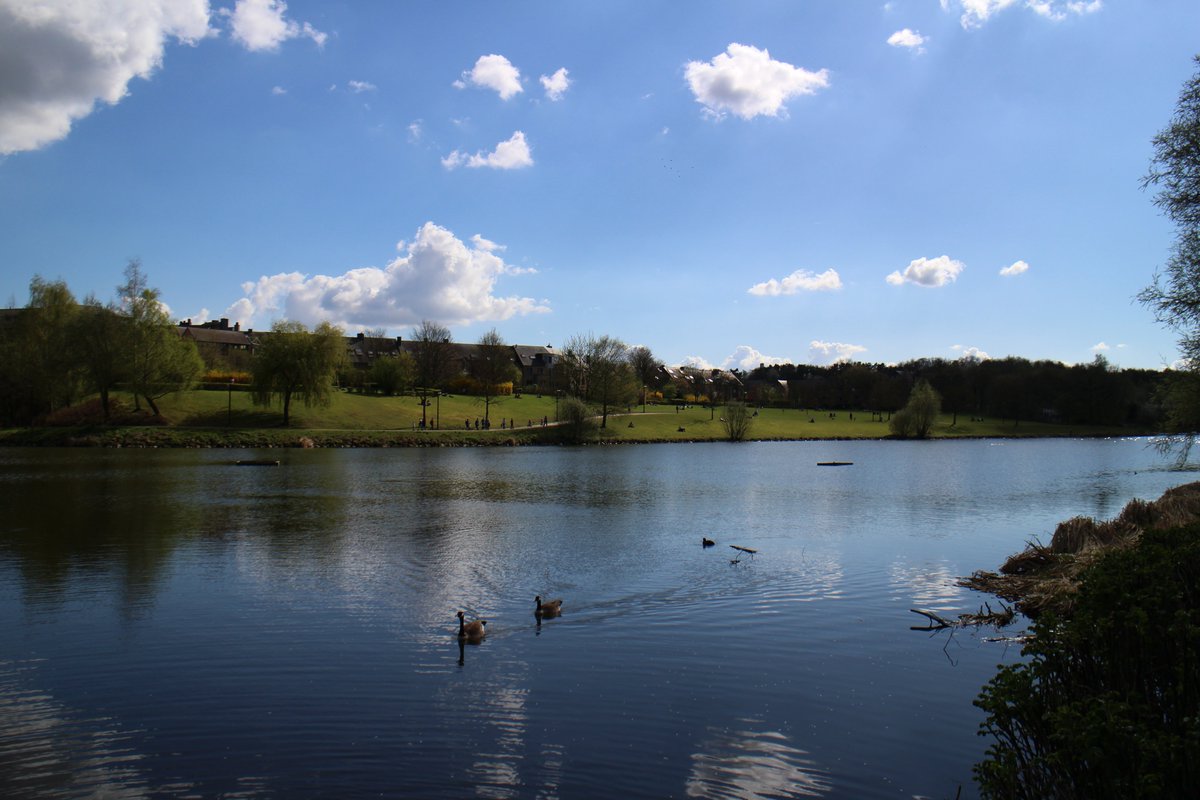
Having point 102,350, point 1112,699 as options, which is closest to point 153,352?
point 102,350

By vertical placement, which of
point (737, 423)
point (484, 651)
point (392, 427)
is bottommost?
point (484, 651)

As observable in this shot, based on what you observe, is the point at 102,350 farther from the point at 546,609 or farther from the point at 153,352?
the point at 546,609

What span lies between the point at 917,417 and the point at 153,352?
87901 millimetres

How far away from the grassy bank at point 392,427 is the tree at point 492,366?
17.3 ft

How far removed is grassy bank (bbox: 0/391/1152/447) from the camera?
6538 cm

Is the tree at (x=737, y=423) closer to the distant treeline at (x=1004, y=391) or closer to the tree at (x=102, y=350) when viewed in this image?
the distant treeline at (x=1004, y=391)

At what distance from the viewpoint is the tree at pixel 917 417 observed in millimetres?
101250

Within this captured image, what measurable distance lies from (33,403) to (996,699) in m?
84.6

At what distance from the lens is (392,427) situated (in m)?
77.6

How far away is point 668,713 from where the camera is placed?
10.8m

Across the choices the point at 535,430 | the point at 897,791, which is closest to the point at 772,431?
the point at 535,430

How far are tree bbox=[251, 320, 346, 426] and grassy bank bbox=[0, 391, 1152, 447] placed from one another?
241 cm

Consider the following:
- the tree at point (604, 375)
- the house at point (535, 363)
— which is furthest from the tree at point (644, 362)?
the tree at point (604, 375)

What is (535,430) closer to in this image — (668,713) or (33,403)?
(33,403)
